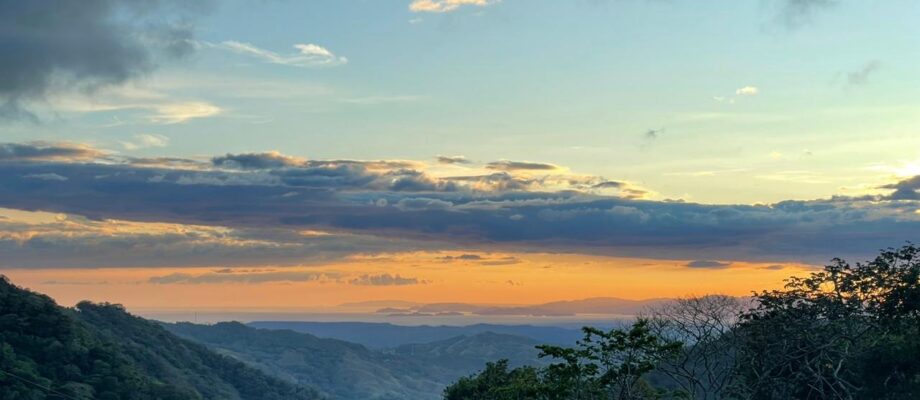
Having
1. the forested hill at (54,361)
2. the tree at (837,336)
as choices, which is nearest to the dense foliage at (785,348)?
the tree at (837,336)

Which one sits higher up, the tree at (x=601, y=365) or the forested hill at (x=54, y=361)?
the tree at (x=601, y=365)

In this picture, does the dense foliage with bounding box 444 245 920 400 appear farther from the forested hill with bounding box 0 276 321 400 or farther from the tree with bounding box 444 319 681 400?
the forested hill with bounding box 0 276 321 400

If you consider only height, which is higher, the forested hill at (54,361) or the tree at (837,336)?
the tree at (837,336)

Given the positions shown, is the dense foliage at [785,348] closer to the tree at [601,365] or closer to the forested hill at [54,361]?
the tree at [601,365]

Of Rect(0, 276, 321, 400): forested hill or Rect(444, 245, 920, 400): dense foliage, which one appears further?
Rect(0, 276, 321, 400): forested hill

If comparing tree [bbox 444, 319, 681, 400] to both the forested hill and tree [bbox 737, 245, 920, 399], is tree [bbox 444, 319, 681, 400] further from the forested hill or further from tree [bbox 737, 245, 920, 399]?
the forested hill

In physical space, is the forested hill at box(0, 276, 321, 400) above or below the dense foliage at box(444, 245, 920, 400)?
below

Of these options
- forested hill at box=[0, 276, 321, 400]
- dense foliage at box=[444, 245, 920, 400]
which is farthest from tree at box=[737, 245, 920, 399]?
forested hill at box=[0, 276, 321, 400]

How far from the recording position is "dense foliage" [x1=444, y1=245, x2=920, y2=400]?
58.0 m

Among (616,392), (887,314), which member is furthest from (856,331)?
(616,392)

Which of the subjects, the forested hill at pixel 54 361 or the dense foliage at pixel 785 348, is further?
the forested hill at pixel 54 361

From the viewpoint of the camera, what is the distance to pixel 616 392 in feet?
213

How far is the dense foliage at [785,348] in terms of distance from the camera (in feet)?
190

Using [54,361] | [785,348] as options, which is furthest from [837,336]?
[54,361]
